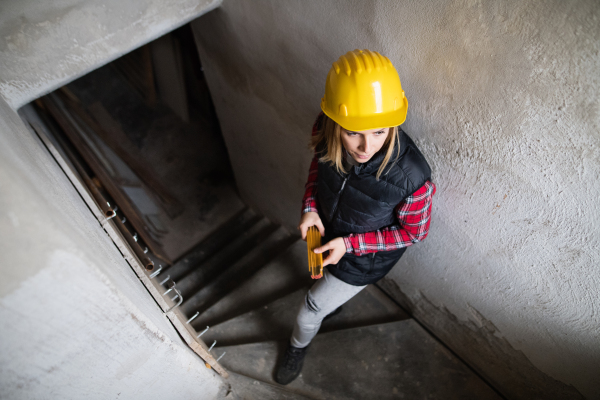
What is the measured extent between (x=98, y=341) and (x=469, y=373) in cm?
241

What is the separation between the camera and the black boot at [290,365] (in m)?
2.61

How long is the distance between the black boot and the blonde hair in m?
1.46

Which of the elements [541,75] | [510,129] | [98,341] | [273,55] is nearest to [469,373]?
[510,129]

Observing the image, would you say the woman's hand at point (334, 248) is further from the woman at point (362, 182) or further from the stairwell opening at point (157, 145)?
the stairwell opening at point (157, 145)

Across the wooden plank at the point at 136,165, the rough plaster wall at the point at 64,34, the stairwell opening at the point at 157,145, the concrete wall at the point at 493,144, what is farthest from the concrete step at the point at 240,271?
the rough plaster wall at the point at 64,34

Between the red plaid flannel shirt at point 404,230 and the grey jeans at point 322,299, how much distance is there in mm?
327

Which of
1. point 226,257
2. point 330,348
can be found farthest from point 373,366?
point 226,257

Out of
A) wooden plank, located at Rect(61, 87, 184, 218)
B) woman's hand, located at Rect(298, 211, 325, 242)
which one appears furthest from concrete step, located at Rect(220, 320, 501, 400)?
wooden plank, located at Rect(61, 87, 184, 218)

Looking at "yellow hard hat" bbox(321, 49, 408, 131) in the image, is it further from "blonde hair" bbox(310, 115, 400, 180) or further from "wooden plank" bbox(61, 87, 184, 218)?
"wooden plank" bbox(61, 87, 184, 218)

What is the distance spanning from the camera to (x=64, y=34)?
207 centimetres

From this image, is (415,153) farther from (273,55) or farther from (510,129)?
(273,55)

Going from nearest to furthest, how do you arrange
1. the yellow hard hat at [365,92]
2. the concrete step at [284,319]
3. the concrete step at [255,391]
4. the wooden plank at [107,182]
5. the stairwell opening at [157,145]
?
1. the yellow hard hat at [365,92]
2. the concrete step at [255,391]
3. the concrete step at [284,319]
4. the wooden plank at [107,182]
5. the stairwell opening at [157,145]

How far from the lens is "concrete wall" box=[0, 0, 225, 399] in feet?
3.31

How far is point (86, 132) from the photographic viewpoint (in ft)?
17.8
